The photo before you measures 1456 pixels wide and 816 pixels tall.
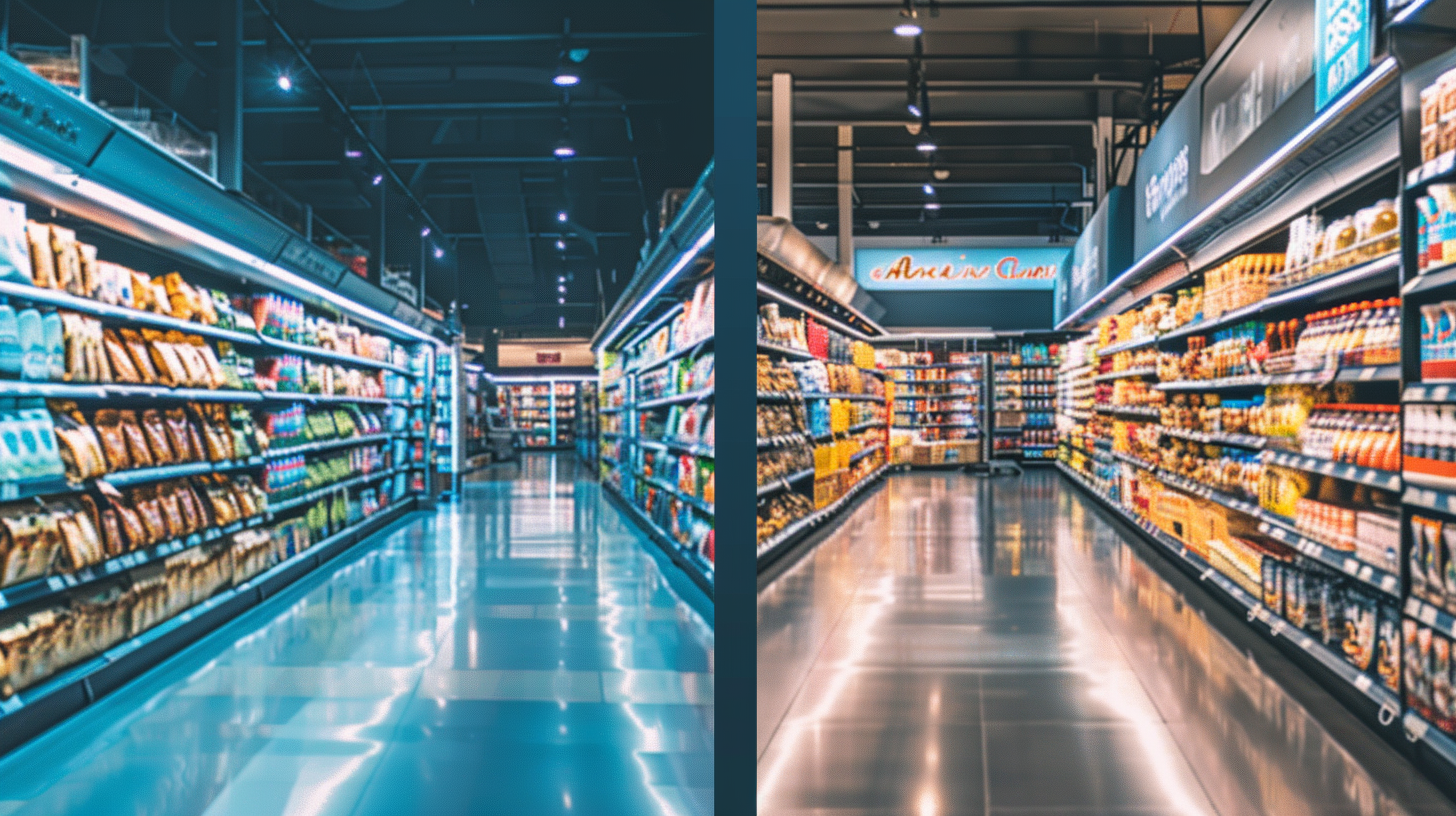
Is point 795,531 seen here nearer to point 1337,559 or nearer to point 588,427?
point 1337,559

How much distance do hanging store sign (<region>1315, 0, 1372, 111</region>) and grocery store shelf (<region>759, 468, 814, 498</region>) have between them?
4106 mm

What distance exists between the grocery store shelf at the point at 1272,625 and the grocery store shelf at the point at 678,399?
10.7 ft

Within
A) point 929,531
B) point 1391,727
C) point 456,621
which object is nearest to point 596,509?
point 929,531

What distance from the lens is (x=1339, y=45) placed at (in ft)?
12.4

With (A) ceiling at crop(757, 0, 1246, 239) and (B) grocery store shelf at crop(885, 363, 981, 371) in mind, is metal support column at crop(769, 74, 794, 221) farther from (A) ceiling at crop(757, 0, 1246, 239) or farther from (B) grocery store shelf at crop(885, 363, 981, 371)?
(B) grocery store shelf at crop(885, 363, 981, 371)

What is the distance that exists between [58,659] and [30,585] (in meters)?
0.38

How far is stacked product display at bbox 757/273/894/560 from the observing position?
24.2 ft

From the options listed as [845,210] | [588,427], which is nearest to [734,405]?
[845,210]

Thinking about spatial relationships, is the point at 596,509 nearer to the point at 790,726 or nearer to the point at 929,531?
the point at 929,531

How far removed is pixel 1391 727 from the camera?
3320mm

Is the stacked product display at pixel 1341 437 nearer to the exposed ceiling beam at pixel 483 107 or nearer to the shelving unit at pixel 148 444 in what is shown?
the shelving unit at pixel 148 444

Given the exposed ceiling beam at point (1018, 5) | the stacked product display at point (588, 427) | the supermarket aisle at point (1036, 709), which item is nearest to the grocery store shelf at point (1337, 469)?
the supermarket aisle at point (1036, 709)

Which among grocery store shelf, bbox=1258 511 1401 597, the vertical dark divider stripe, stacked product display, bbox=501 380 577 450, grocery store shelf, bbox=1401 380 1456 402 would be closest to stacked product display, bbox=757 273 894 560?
grocery store shelf, bbox=1258 511 1401 597

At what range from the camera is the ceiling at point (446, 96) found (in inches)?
367
